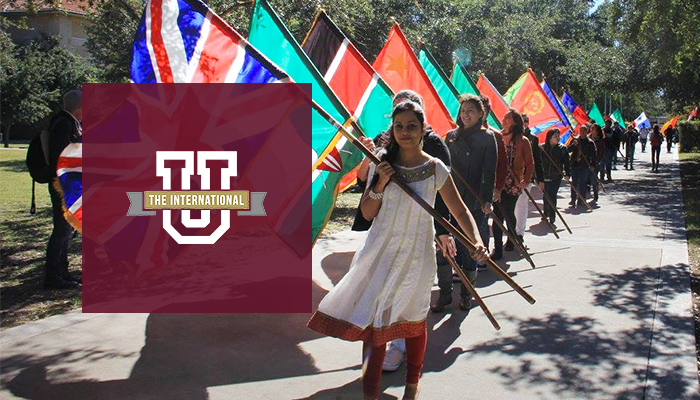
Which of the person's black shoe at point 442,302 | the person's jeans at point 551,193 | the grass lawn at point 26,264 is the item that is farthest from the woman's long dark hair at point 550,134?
the grass lawn at point 26,264

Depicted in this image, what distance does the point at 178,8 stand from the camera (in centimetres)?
538

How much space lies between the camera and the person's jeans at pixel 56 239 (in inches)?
243

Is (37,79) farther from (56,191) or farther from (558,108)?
(56,191)

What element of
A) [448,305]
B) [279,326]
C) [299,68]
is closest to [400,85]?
[299,68]

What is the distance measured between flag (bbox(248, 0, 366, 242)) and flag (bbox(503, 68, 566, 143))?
7.37 m

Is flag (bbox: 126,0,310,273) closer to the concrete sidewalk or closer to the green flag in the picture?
the concrete sidewalk

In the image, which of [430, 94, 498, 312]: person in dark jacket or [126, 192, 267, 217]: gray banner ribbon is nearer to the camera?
[126, 192, 267, 217]: gray banner ribbon

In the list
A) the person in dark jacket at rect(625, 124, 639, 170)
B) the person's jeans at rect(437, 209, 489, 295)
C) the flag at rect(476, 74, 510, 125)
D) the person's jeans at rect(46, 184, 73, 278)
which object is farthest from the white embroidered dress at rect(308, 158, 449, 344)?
the person in dark jacket at rect(625, 124, 639, 170)

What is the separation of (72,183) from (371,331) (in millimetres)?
2982

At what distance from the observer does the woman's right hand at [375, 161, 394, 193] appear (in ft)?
11.8

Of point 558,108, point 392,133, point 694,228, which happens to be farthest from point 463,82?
point 392,133

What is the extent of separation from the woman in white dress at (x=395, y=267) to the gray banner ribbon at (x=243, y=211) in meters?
2.32

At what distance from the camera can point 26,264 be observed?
24.4ft

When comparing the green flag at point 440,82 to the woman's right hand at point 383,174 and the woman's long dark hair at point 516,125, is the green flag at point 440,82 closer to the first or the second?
the woman's long dark hair at point 516,125
